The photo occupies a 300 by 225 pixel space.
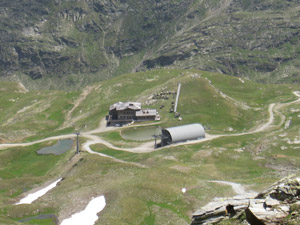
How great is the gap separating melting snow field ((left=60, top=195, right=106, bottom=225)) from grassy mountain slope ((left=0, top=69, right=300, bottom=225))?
3.56 feet

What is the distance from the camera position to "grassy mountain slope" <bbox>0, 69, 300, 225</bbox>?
53000 millimetres

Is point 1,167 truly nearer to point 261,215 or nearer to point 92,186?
point 92,186

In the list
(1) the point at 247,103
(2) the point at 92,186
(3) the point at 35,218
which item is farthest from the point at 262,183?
(1) the point at 247,103

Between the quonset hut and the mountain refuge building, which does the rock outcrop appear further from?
the mountain refuge building

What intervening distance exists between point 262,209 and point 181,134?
91411 mm

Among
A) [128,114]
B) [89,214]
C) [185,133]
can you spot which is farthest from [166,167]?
[128,114]

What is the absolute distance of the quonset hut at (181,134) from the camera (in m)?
109

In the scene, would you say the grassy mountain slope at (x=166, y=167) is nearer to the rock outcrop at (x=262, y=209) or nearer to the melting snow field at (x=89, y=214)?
the melting snow field at (x=89, y=214)

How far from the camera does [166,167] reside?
7831cm

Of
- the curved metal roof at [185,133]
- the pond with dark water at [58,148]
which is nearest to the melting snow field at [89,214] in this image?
the curved metal roof at [185,133]

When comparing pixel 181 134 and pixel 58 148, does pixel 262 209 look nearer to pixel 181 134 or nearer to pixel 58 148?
pixel 181 134

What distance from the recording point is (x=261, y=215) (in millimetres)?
19094

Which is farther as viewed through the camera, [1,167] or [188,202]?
[1,167]

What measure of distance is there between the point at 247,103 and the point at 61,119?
102912mm
